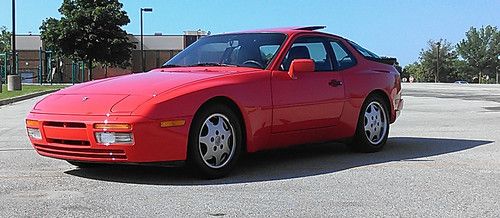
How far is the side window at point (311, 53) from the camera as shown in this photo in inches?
269

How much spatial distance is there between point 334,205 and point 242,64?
2.15m

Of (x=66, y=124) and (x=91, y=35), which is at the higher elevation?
(x=91, y=35)

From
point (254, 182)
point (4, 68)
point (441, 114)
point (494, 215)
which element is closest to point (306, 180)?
point (254, 182)

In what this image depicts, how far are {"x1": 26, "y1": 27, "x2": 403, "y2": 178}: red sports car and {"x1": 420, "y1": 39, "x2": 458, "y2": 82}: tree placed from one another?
3167 inches

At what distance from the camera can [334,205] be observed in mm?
4910

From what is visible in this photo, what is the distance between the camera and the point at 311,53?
713 centimetres

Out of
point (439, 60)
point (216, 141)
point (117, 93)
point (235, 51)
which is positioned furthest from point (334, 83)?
point (439, 60)

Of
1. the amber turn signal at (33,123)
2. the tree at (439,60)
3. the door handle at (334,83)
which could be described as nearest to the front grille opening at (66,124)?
the amber turn signal at (33,123)

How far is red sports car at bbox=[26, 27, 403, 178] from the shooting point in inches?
217

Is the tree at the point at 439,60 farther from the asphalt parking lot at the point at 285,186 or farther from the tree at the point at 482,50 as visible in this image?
the asphalt parking lot at the point at 285,186

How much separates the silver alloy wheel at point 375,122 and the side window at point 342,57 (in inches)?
20.9

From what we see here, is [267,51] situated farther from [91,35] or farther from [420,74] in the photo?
[420,74]

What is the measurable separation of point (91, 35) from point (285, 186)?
43.8 metres

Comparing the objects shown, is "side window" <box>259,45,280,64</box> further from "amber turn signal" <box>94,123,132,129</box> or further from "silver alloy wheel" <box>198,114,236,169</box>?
"amber turn signal" <box>94,123,132,129</box>
